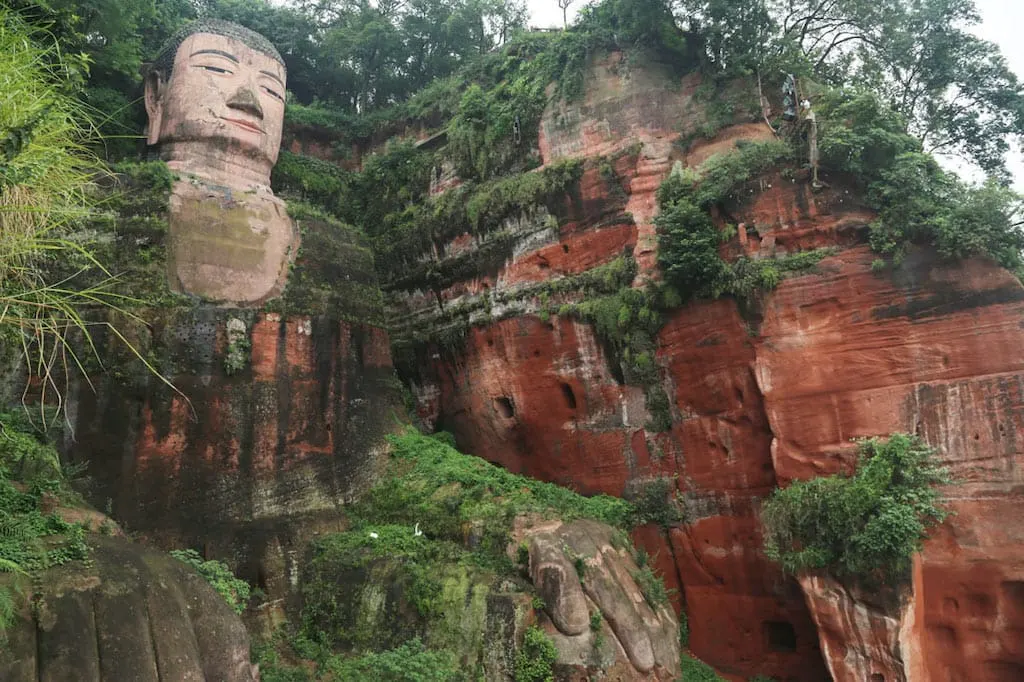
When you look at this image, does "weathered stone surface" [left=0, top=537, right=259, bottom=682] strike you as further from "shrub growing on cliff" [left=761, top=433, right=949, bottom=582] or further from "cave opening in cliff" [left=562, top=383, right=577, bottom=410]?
"cave opening in cliff" [left=562, top=383, right=577, bottom=410]

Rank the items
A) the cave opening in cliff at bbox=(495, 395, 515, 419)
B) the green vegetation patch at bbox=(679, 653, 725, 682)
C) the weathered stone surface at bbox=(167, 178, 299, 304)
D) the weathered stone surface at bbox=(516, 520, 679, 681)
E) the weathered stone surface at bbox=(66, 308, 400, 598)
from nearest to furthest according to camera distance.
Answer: the weathered stone surface at bbox=(516, 520, 679, 681), the weathered stone surface at bbox=(66, 308, 400, 598), the green vegetation patch at bbox=(679, 653, 725, 682), the weathered stone surface at bbox=(167, 178, 299, 304), the cave opening in cliff at bbox=(495, 395, 515, 419)

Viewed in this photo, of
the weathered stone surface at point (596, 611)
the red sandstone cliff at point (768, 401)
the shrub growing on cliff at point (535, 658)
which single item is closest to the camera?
the shrub growing on cliff at point (535, 658)

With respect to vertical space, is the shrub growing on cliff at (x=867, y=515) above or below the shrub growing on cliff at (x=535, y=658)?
above

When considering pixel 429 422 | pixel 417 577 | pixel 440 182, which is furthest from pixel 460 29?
pixel 417 577

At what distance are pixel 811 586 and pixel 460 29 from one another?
65.3ft

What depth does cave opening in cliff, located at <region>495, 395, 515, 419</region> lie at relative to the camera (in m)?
15.7

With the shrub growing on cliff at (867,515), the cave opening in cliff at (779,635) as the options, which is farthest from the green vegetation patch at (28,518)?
the cave opening in cliff at (779,635)

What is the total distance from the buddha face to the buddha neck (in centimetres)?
7

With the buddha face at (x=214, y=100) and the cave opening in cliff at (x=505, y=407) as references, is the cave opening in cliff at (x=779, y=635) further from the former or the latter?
the buddha face at (x=214, y=100)

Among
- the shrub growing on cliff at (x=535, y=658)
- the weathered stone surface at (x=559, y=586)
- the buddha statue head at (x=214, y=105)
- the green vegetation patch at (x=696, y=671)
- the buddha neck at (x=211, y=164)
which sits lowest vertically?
the green vegetation patch at (x=696, y=671)

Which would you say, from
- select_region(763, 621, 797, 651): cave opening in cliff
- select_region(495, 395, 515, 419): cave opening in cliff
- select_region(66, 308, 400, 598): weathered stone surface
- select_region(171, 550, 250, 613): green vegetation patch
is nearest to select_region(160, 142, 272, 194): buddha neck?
select_region(66, 308, 400, 598): weathered stone surface

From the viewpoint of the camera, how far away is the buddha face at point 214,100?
15.0m

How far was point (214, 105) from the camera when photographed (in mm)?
15164

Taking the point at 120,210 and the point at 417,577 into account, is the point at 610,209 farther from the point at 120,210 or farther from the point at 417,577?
the point at 120,210
